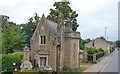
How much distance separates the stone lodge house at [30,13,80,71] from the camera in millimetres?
41094

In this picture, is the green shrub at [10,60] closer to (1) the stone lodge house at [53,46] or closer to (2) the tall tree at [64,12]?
(1) the stone lodge house at [53,46]

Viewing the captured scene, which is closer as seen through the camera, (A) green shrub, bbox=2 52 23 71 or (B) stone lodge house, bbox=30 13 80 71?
(A) green shrub, bbox=2 52 23 71

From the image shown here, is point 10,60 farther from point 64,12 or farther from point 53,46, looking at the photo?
point 64,12

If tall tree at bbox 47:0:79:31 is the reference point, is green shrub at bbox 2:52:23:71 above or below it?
below

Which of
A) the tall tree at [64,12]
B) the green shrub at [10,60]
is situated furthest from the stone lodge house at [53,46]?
the tall tree at [64,12]

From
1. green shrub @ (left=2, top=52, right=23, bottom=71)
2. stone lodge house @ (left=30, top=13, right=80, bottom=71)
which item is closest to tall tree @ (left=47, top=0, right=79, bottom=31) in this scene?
stone lodge house @ (left=30, top=13, right=80, bottom=71)

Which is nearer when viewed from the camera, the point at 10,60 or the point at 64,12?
the point at 10,60

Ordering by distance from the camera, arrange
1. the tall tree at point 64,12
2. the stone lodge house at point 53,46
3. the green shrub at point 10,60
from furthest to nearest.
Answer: the tall tree at point 64,12, the stone lodge house at point 53,46, the green shrub at point 10,60

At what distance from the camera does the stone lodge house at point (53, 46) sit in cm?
4109

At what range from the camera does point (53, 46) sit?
135 ft

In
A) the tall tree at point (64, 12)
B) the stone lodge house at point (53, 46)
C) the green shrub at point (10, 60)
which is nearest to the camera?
the green shrub at point (10, 60)

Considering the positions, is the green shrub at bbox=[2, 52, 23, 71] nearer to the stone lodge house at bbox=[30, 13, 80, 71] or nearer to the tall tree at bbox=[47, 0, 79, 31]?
the stone lodge house at bbox=[30, 13, 80, 71]

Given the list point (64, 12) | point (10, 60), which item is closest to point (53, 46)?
point (10, 60)

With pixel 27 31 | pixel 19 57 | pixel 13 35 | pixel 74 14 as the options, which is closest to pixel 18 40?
pixel 13 35
